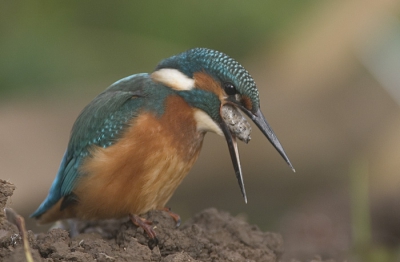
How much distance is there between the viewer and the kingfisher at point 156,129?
3.57m

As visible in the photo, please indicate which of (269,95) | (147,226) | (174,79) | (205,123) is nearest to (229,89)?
(205,123)

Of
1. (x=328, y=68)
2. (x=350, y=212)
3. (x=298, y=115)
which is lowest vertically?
(x=350, y=212)

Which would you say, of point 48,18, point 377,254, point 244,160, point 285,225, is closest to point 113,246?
point 377,254

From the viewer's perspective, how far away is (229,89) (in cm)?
355

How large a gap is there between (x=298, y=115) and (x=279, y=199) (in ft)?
2.72

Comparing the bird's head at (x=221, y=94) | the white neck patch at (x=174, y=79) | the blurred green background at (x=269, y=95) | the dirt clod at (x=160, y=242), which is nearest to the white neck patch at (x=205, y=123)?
the bird's head at (x=221, y=94)

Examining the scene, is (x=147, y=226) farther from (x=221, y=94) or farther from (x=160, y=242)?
(x=221, y=94)

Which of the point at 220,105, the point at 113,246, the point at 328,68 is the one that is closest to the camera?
the point at 113,246

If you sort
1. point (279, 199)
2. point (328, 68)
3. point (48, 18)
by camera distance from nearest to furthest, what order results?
point (279, 199), point (328, 68), point (48, 18)

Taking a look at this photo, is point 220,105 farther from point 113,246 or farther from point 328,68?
point 328,68

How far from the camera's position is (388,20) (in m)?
7.84

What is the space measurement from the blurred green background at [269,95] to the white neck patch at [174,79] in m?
1.36

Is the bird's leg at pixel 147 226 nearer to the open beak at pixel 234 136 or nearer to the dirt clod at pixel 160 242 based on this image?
the dirt clod at pixel 160 242

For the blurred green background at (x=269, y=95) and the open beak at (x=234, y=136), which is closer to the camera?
the open beak at (x=234, y=136)
